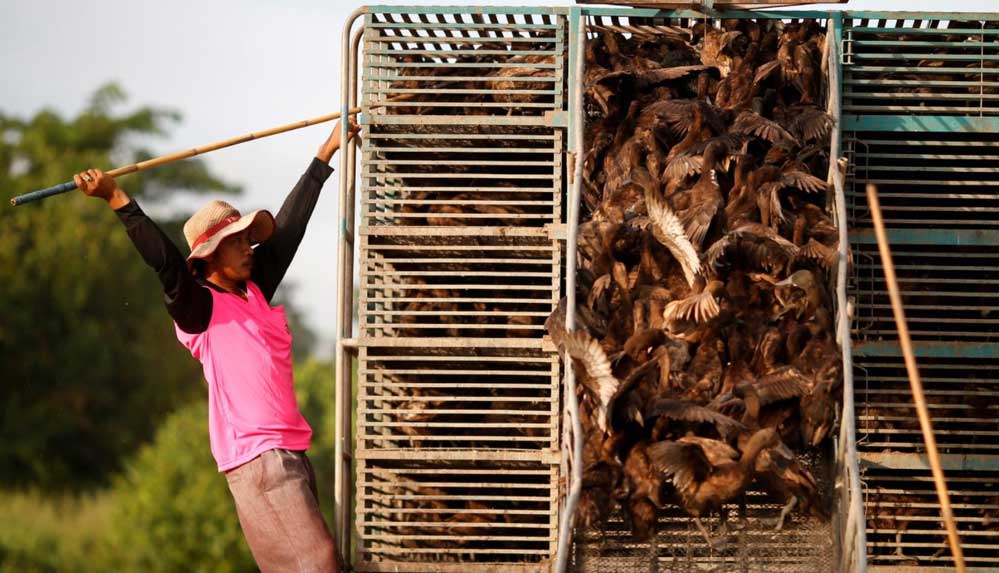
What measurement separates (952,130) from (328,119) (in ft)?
14.5

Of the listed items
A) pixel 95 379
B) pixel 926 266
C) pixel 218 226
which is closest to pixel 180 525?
pixel 95 379

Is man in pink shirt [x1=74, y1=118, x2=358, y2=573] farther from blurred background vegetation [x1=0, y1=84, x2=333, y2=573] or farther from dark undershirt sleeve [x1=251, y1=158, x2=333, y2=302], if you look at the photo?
blurred background vegetation [x1=0, y1=84, x2=333, y2=573]

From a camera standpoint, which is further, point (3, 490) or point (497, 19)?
point (3, 490)

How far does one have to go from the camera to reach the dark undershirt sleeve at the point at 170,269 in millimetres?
11602

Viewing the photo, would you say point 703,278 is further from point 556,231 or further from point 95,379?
point 95,379

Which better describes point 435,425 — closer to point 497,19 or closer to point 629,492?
point 629,492

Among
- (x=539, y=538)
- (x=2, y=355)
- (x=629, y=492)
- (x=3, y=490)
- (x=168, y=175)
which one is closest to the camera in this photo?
(x=629, y=492)

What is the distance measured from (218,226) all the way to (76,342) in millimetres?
30281

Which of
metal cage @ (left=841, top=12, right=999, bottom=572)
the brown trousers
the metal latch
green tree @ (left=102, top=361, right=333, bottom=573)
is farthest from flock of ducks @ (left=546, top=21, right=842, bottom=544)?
green tree @ (left=102, top=361, right=333, bottom=573)

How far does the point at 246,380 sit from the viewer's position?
11984 millimetres

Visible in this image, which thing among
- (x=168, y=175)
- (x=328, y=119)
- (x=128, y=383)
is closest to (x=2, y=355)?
(x=128, y=383)

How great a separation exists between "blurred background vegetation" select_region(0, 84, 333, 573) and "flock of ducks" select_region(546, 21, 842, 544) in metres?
23.5

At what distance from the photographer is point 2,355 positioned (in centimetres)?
4188

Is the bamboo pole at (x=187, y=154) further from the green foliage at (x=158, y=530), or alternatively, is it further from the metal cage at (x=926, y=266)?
the green foliage at (x=158, y=530)
